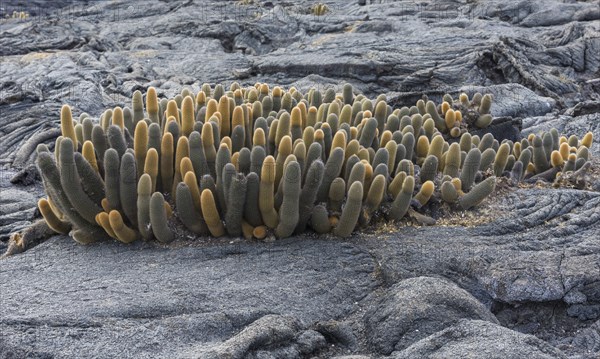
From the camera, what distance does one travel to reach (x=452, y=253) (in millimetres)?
5160

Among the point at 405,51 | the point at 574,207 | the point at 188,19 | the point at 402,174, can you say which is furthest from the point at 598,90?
the point at 188,19

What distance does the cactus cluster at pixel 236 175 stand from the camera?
5.30 meters

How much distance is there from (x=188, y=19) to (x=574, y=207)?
692 inches

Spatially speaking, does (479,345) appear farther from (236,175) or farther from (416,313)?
(236,175)

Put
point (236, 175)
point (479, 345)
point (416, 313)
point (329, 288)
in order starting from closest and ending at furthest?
point (479, 345) → point (416, 313) → point (329, 288) → point (236, 175)

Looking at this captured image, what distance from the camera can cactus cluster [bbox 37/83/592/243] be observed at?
209 inches

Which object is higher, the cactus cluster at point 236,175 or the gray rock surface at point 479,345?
the cactus cluster at point 236,175

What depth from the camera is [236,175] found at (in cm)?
529

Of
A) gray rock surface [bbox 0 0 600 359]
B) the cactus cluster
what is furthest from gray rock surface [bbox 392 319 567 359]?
the cactus cluster

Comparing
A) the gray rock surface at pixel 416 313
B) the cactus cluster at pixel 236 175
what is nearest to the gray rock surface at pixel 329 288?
the gray rock surface at pixel 416 313

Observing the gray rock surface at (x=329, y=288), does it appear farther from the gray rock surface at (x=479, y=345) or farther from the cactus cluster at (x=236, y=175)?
the cactus cluster at (x=236, y=175)

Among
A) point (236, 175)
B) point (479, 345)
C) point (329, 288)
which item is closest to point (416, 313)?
point (479, 345)

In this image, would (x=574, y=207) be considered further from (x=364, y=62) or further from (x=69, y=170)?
(x=364, y=62)

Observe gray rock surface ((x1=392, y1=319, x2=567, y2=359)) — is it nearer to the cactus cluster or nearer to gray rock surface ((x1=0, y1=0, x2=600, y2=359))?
gray rock surface ((x1=0, y1=0, x2=600, y2=359))
